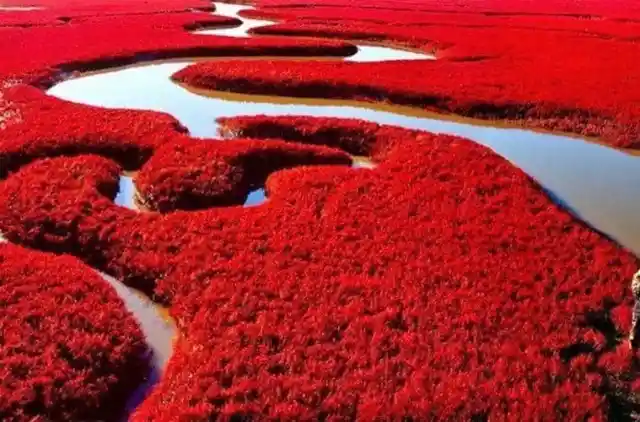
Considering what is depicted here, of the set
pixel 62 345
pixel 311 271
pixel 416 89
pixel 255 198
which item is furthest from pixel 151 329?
pixel 416 89

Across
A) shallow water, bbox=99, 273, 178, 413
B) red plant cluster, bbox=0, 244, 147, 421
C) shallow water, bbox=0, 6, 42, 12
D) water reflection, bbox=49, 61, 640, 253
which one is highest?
shallow water, bbox=0, 6, 42, 12

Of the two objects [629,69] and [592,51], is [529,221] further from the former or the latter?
[592,51]

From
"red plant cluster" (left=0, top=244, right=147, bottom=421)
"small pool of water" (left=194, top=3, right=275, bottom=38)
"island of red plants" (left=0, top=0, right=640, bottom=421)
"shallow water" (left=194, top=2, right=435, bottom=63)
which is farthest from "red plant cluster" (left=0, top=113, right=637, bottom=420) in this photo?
"small pool of water" (left=194, top=3, right=275, bottom=38)

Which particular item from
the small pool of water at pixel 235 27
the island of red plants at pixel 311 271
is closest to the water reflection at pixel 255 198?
the island of red plants at pixel 311 271

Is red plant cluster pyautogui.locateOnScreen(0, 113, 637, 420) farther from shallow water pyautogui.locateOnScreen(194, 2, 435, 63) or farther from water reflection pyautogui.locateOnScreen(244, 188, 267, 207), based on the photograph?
shallow water pyautogui.locateOnScreen(194, 2, 435, 63)

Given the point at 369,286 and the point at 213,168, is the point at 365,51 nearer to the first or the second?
the point at 213,168
